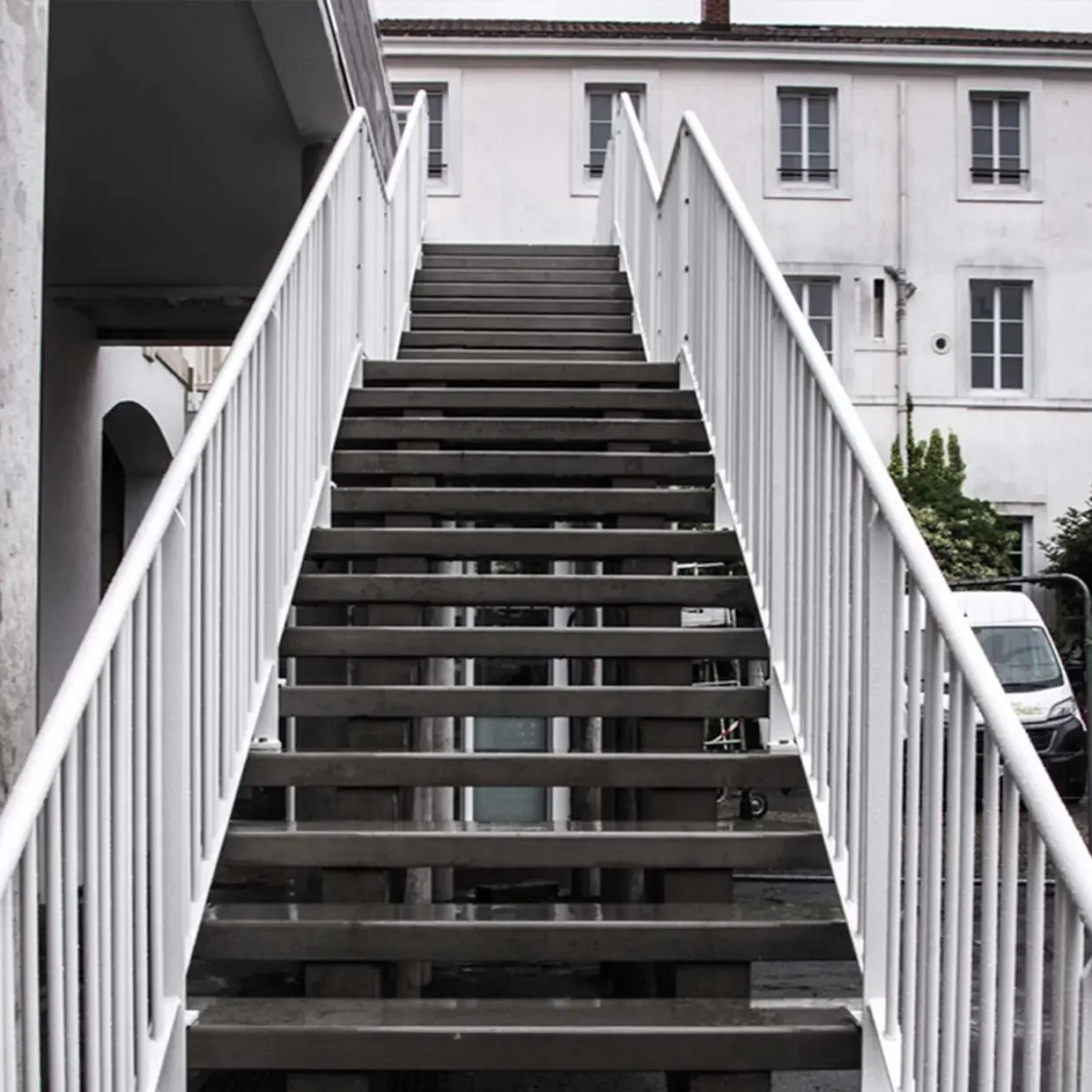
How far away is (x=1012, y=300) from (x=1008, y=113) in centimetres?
260

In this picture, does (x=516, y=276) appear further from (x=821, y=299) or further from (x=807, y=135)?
(x=807, y=135)

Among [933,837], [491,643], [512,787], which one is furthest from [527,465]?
[933,837]

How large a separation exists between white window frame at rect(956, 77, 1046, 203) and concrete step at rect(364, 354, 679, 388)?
14189mm

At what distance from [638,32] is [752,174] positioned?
2.42 meters

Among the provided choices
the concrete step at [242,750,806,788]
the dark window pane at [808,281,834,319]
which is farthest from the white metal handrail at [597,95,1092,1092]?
the dark window pane at [808,281,834,319]

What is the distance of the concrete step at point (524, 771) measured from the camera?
3.47m

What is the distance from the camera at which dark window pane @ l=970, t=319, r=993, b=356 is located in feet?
60.1

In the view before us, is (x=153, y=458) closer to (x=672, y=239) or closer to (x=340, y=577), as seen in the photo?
(x=672, y=239)

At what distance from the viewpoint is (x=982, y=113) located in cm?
1881

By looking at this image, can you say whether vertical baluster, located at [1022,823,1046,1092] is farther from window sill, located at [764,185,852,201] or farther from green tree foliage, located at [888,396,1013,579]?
window sill, located at [764,185,852,201]

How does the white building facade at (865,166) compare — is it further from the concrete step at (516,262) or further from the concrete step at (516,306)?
the concrete step at (516,306)

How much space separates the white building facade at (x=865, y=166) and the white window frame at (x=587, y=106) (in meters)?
0.03

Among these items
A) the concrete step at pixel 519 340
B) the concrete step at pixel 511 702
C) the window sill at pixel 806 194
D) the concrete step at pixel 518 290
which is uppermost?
the window sill at pixel 806 194

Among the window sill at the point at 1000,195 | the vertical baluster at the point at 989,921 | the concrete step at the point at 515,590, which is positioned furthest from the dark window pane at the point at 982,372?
the vertical baluster at the point at 989,921
